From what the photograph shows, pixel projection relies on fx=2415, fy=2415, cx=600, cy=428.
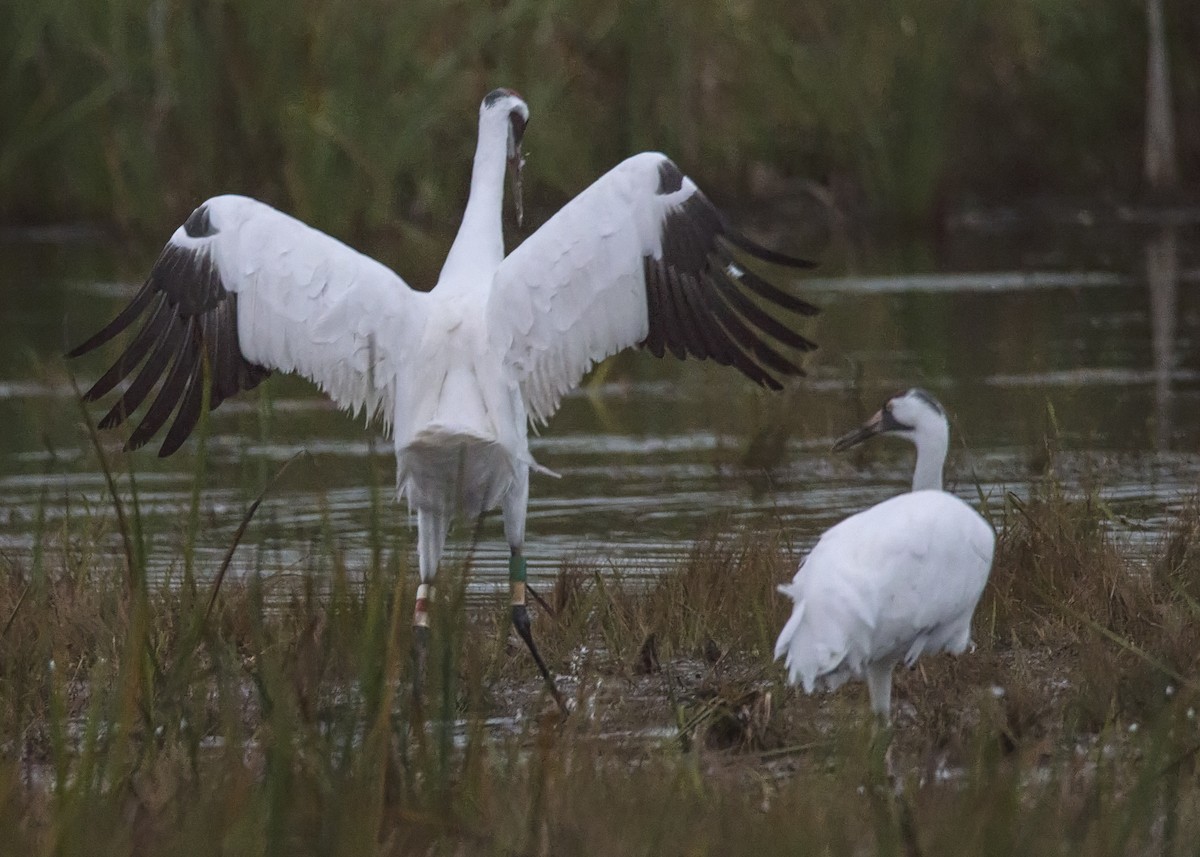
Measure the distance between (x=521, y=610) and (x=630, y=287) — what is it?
2.93 ft

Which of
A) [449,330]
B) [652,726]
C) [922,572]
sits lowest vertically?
[652,726]

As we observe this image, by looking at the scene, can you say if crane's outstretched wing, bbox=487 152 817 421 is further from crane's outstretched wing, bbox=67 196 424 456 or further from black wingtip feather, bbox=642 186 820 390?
crane's outstretched wing, bbox=67 196 424 456

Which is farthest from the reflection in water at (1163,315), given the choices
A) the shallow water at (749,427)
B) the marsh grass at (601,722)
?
the marsh grass at (601,722)

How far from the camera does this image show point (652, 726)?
543cm

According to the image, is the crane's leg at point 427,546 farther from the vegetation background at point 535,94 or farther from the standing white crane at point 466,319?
the vegetation background at point 535,94

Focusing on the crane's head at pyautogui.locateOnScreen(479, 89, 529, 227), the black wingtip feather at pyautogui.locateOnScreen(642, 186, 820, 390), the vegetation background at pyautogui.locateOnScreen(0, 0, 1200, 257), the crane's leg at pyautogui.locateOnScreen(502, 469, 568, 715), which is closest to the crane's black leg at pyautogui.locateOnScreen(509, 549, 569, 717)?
the crane's leg at pyautogui.locateOnScreen(502, 469, 568, 715)

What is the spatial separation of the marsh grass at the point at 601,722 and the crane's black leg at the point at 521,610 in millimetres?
86

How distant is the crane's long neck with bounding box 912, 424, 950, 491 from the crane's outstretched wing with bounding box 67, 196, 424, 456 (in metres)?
1.34

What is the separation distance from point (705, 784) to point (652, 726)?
1.07 meters

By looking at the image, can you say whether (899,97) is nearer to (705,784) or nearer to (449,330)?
(449,330)

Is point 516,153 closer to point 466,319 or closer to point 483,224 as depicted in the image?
point 483,224

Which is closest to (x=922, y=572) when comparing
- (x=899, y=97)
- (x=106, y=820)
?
(x=106, y=820)

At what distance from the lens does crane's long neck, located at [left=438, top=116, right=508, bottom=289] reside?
6473 mm

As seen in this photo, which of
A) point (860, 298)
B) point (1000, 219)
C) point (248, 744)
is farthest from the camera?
point (1000, 219)
